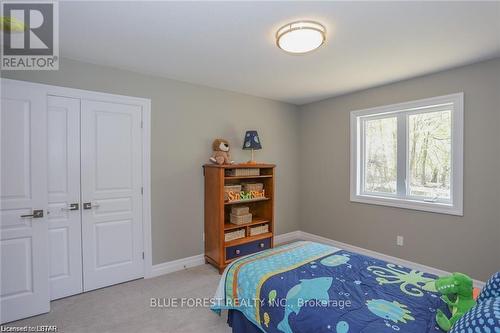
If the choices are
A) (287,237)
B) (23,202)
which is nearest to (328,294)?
(23,202)

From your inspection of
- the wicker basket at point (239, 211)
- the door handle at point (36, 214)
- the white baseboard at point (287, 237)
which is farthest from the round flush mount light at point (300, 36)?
the white baseboard at point (287, 237)

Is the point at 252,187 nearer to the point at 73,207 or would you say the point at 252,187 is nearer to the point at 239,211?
the point at 239,211

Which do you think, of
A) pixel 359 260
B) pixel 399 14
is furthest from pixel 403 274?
pixel 399 14

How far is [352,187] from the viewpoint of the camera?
146 inches

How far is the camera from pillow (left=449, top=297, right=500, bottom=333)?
2.89 feet

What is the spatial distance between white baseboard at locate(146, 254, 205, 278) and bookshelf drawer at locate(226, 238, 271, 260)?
491 mm

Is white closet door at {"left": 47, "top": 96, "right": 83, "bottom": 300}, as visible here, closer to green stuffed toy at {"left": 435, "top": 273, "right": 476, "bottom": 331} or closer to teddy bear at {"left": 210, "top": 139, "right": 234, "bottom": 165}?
teddy bear at {"left": 210, "top": 139, "right": 234, "bottom": 165}

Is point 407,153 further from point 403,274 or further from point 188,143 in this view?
point 188,143

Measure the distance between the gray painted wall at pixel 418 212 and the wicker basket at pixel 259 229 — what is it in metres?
1.18

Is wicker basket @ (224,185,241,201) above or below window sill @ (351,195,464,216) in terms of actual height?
above

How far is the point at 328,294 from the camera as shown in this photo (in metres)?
1.55

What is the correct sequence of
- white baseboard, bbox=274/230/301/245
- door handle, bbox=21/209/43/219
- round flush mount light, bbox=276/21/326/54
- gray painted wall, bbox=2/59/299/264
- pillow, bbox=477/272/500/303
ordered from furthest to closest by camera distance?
white baseboard, bbox=274/230/301/245 < gray painted wall, bbox=2/59/299/264 < door handle, bbox=21/209/43/219 < round flush mount light, bbox=276/21/326/54 < pillow, bbox=477/272/500/303

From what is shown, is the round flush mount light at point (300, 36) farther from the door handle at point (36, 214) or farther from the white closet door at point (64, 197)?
the door handle at point (36, 214)

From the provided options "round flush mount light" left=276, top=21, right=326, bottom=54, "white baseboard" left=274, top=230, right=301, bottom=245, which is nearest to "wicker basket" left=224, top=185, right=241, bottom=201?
"white baseboard" left=274, top=230, right=301, bottom=245
